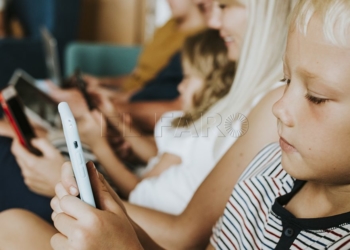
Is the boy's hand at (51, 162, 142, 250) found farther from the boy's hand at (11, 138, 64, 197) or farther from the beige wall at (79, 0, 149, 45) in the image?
the beige wall at (79, 0, 149, 45)

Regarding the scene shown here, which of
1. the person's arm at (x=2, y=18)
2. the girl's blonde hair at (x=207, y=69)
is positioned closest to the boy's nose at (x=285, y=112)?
the girl's blonde hair at (x=207, y=69)

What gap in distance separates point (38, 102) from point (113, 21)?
1.97 metres

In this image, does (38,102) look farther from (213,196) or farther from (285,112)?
(285,112)

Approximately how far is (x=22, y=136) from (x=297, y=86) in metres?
0.62

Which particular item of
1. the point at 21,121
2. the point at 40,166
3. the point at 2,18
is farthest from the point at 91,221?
the point at 2,18

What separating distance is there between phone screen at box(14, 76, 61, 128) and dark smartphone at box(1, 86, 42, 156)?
247mm

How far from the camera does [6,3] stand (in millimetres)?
2604

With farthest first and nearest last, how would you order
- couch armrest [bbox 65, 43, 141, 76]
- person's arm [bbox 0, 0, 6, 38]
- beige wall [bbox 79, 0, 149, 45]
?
1. beige wall [bbox 79, 0, 149, 45]
2. person's arm [bbox 0, 0, 6, 38]
3. couch armrest [bbox 65, 43, 141, 76]

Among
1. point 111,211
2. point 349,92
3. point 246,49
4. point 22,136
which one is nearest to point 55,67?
point 22,136

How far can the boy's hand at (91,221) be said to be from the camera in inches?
20.1

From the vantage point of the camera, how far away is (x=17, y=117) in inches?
38.3

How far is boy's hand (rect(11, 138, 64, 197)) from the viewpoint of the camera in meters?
0.89

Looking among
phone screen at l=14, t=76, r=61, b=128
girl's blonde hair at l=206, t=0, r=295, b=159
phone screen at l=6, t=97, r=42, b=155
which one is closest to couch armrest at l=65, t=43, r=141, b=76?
phone screen at l=14, t=76, r=61, b=128

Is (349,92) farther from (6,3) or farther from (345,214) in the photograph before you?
(6,3)
